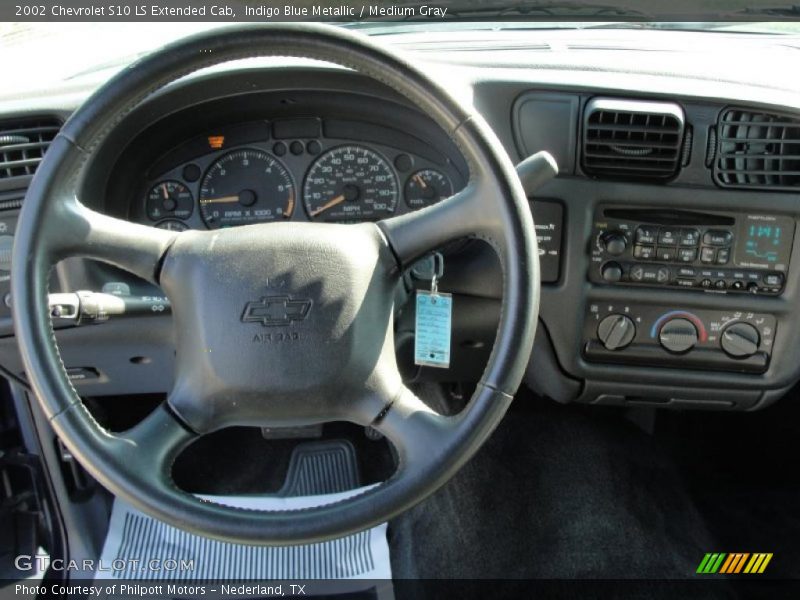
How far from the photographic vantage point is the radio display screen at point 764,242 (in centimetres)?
169

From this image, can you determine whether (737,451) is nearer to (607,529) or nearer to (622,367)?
(607,529)

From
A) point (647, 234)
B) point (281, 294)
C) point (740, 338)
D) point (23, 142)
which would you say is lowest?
point (740, 338)

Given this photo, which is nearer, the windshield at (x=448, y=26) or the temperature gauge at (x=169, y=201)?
the temperature gauge at (x=169, y=201)

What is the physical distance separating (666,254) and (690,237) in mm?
57

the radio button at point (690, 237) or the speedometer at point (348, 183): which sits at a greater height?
the speedometer at point (348, 183)

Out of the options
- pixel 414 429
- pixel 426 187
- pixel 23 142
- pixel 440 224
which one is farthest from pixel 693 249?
pixel 23 142

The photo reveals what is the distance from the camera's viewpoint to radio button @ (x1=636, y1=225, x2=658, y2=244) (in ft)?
5.56

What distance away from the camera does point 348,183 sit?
5.85ft

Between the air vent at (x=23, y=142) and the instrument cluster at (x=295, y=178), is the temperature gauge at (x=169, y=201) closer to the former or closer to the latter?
the instrument cluster at (x=295, y=178)

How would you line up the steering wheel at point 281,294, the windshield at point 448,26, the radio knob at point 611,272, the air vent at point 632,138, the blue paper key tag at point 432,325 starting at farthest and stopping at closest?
1. the windshield at point 448,26
2. the radio knob at point 611,272
3. the air vent at point 632,138
4. the blue paper key tag at point 432,325
5. the steering wheel at point 281,294

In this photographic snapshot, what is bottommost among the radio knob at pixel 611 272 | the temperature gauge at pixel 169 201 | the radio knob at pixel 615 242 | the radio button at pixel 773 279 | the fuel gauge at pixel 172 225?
the radio button at pixel 773 279

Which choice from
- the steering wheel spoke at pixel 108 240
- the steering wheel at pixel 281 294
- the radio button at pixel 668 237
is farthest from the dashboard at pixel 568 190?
the steering wheel spoke at pixel 108 240

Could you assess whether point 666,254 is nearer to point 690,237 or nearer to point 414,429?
point 690,237

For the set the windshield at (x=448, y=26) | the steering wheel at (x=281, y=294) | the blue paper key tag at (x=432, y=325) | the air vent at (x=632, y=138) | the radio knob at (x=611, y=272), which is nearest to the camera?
the steering wheel at (x=281, y=294)
